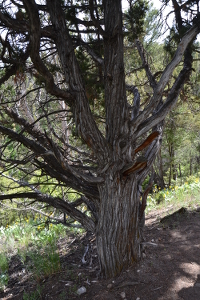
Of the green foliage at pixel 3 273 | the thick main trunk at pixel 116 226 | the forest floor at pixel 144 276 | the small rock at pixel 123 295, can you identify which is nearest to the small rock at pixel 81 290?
the forest floor at pixel 144 276

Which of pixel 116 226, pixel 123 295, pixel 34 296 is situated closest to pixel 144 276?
pixel 123 295

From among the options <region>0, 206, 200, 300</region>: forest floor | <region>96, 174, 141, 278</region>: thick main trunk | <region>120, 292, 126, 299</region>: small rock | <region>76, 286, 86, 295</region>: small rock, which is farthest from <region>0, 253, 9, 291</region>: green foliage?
<region>120, 292, 126, 299</region>: small rock

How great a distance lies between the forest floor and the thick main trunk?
165 mm

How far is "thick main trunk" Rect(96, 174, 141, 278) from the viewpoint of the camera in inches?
114

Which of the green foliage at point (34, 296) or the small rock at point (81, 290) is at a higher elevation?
the small rock at point (81, 290)

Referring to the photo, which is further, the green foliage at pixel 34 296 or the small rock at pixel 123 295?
the green foliage at pixel 34 296

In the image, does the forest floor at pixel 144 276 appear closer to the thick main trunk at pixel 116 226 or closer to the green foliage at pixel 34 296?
the green foliage at pixel 34 296

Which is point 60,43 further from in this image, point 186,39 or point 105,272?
point 105,272

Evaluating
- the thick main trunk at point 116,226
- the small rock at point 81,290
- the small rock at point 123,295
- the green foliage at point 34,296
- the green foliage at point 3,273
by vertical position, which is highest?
the thick main trunk at point 116,226

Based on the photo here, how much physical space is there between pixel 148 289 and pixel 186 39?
9.56ft

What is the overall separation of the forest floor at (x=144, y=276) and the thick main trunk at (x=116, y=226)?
0.16 m

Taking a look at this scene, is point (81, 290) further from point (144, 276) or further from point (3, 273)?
point (3, 273)

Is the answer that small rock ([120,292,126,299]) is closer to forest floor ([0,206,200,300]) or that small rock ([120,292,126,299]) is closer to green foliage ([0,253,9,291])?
forest floor ([0,206,200,300])

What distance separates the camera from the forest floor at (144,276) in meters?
2.63
